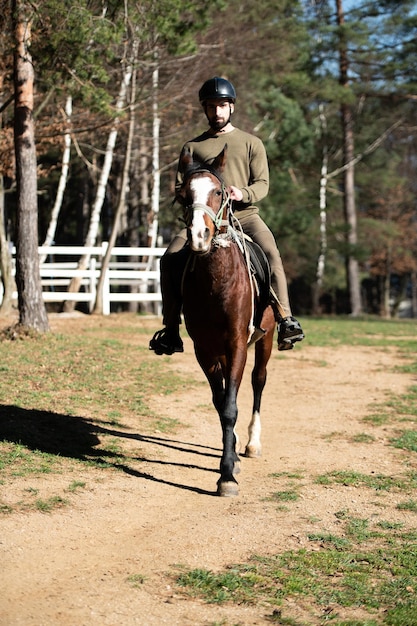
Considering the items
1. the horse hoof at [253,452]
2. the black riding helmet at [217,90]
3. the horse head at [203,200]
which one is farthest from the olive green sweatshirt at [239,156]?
the horse hoof at [253,452]

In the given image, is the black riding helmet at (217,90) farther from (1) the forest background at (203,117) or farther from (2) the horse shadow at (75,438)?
(1) the forest background at (203,117)

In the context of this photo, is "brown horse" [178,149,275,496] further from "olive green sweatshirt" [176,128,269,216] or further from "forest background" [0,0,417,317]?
"forest background" [0,0,417,317]

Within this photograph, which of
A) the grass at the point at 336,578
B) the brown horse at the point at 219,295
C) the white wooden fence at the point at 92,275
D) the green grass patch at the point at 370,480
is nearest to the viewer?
the grass at the point at 336,578

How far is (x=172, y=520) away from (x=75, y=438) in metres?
2.76

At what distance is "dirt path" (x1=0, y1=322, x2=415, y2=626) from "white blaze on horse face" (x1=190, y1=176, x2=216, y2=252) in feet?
6.88

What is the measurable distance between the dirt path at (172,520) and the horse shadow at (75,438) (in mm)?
63

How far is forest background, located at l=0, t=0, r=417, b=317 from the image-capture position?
Answer: 1548cm

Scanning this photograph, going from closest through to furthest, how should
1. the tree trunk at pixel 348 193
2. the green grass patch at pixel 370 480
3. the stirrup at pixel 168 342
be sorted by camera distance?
1. the green grass patch at pixel 370 480
2. the stirrup at pixel 168 342
3. the tree trunk at pixel 348 193

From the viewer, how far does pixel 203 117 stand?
27.0 meters

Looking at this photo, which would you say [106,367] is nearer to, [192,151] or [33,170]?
[33,170]

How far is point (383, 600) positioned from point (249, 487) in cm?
272

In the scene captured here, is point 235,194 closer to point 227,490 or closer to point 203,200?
point 203,200

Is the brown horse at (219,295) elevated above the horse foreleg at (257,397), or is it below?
above

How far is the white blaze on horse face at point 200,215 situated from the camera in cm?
637
